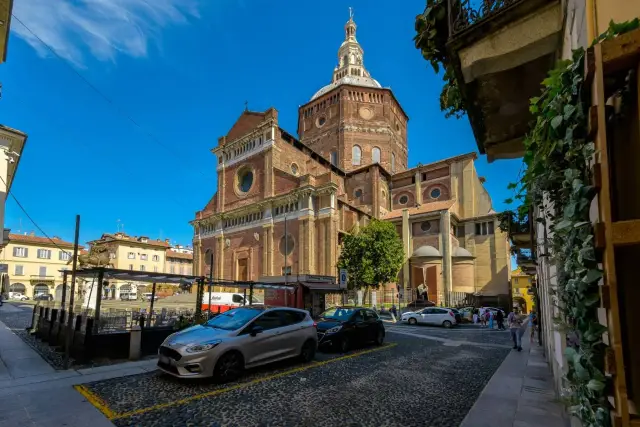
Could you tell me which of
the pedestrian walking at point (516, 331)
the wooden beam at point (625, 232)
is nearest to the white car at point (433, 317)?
the pedestrian walking at point (516, 331)

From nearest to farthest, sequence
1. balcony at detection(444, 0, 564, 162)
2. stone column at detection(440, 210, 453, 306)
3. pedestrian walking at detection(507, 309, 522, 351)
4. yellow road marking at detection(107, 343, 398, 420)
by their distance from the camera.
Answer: balcony at detection(444, 0, 564, 162)
yellow road marking at detection(107, 343, 398, 420)
pedestrian walking at detection(507, 309, 522, 351)
stone column at detection(440, 210, 453, 306)

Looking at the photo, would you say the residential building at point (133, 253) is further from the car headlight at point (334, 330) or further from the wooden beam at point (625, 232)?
the wooden beam at point (625, 232)

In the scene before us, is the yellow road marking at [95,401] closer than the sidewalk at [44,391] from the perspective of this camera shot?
No

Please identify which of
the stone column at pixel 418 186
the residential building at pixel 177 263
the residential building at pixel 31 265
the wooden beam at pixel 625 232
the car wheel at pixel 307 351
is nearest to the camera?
the wooden beam at pixel 625 232

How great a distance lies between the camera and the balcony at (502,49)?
4.91 metres

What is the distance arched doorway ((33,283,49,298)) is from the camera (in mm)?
61228

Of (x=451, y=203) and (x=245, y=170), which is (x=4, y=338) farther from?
(x=451, y=203)

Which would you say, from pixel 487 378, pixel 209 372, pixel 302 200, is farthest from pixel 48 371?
pixel 302 200

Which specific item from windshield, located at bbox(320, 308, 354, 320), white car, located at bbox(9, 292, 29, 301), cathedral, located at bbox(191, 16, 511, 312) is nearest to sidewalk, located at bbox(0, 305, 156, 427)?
windshield, located at bbox(320, 308, 354, 320)

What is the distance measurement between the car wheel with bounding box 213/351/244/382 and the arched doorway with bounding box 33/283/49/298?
68.8 m

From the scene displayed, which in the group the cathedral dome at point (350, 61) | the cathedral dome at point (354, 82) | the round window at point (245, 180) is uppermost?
the cathedral dome at point (350, 61)

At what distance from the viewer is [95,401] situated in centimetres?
673

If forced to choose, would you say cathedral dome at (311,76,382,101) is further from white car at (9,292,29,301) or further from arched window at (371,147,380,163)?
white car at (9,292,29,301)

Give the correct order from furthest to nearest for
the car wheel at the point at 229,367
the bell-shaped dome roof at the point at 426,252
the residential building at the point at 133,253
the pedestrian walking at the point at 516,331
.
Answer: the residential building at the point at 133,253 < the bell-shaped dome roof at the point at 426,252 < the pedestrian walking at the point at 516,331 < the car wheel at the point at 229,367
